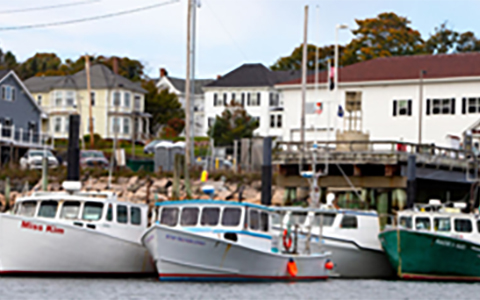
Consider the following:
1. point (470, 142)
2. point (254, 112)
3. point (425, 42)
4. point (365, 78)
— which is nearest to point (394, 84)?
point (365, 78)

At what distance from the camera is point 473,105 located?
5547 centimetres

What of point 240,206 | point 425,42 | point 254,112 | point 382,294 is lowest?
point 382,294

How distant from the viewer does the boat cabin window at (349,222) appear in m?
31.3

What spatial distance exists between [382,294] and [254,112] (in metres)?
54.6

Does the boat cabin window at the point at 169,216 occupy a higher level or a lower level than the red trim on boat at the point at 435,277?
higher

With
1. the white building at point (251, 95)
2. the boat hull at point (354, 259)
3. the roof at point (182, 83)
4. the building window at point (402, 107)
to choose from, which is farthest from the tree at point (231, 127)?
the boat hull at point (354, 259)

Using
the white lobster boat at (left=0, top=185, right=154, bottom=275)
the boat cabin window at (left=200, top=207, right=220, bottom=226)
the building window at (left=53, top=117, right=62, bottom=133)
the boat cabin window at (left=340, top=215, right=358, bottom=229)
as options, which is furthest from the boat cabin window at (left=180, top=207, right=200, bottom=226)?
the building window at (left=53, top=117, right=62, bottom=133)

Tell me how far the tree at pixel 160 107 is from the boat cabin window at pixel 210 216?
62862 millimetres

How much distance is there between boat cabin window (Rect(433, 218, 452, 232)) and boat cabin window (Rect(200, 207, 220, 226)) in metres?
9.28

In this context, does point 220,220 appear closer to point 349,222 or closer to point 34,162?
point 349,222

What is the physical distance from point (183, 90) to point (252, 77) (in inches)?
747

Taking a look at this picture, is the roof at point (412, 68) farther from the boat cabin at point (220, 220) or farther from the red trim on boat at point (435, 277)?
the boat cabin at point (220, 220)

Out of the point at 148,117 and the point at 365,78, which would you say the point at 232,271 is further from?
the point at 148,117

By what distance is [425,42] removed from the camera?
88438 millimetres
